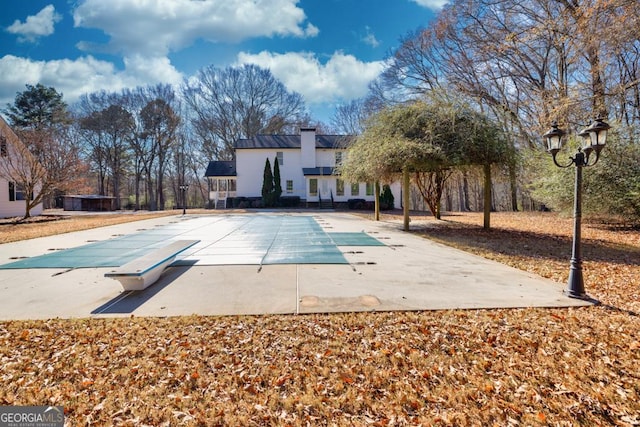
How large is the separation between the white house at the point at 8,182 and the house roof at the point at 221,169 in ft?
45.7

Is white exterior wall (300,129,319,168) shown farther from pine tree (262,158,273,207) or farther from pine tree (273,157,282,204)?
pine tree (262,158,273,207)

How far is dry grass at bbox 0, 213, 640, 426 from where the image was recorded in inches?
89.2

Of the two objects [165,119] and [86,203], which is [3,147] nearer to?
[86,203]

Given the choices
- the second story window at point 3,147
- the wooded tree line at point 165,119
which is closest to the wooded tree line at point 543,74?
the wooded tree line at point 165,119

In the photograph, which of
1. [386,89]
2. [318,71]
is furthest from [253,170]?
[386,89]

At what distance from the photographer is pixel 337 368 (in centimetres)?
279

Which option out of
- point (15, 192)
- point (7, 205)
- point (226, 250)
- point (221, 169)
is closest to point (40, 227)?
point (7, 205)

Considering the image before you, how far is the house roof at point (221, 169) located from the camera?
3112 cm

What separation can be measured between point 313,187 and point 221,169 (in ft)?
34.1

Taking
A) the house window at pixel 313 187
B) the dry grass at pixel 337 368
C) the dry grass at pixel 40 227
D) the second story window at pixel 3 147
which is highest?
the second story window at pixel 3 147

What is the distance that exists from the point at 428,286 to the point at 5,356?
17.7ft

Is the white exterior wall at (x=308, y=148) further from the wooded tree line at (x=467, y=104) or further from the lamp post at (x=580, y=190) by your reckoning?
the lamp post at (x=580, y=190)

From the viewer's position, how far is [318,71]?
22234 mm

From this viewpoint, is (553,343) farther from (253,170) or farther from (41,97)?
(41,97)
